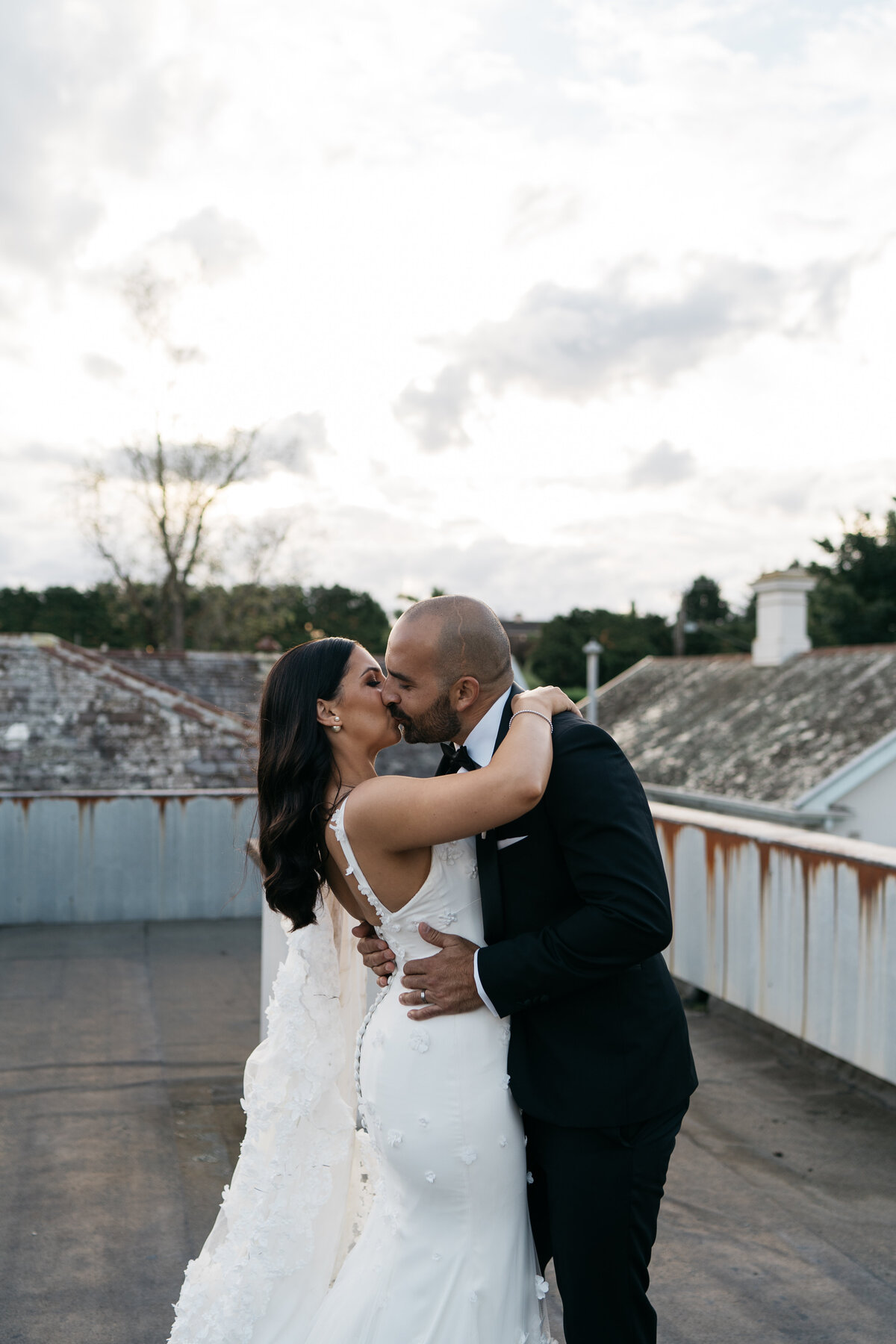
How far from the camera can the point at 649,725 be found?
73.3 feet

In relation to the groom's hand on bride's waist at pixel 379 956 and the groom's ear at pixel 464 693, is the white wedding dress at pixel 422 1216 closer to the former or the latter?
the groom's hand on bride's waist at pixel 379 956

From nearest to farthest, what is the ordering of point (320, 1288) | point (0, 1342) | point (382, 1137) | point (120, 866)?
point (382, 1137), point (320, 1288), point (0, 1342), point (120, 866)

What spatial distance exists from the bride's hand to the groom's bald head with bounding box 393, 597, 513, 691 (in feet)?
0.31

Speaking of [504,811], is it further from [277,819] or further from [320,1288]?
[320,1288]

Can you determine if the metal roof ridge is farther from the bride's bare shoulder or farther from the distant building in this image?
the distant building

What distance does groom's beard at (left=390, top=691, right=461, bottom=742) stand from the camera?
2.28 metres

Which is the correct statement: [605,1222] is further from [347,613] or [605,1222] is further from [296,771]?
[347,613]

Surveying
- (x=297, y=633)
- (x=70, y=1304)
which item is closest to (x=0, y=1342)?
(x=70, y=1304)

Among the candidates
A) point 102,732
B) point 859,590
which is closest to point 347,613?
point 859,590

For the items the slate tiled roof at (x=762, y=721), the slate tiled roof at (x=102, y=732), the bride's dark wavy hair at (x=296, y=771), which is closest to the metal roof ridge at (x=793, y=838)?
the bride's dark wavy hair at (x=296, y=771)

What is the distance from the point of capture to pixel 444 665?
2.24 m

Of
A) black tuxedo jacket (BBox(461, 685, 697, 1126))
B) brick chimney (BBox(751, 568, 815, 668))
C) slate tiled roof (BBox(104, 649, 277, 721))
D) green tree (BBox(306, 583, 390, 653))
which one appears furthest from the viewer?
green tree (BBox(306, 583, 390, 653))

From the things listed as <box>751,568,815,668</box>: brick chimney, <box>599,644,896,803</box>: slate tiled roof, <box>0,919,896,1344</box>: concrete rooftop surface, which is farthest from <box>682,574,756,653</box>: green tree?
<box>0,919,896,1344</box>: concrete rooftop surface

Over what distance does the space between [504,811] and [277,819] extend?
2.00ft
